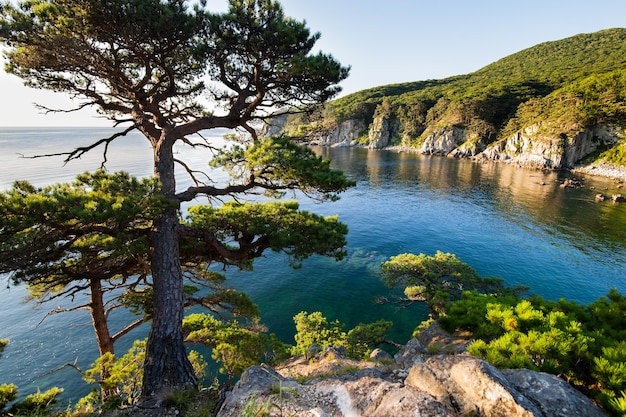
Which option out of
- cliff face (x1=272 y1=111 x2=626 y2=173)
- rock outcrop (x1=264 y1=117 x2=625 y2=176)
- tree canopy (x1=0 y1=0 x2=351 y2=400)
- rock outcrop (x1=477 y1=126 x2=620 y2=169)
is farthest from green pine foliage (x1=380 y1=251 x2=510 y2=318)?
rock outcrop (x1=477 y1=126 x2=620 y2=169)

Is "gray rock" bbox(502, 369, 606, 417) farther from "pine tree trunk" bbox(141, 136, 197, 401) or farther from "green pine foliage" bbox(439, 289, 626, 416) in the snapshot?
"pine tree trunk" bbox(141, 136, 197, 401)

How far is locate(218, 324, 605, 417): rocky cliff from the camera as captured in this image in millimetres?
3443

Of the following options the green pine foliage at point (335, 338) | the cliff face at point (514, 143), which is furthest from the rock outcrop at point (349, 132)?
the green pine foliage at point (335, 338)

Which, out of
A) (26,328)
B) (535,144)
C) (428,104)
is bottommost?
(26,328)

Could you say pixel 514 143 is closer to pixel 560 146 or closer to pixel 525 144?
pixel 525 144

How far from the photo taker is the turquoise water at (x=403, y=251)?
17.1m

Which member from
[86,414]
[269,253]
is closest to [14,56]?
[86,414]

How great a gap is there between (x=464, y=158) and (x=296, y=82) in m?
93.3

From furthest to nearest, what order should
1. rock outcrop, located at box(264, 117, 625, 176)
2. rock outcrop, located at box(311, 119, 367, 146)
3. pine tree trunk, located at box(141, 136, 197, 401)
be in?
rock outcrop, located at box(311, 119, 367, 146) → rock outcrop, located at box(264, 117, 625, 176) → pine tree trunk, located at box(141, 136, 197, 401)

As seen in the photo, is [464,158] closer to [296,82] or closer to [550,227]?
[550,227]

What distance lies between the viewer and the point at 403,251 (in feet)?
91.7

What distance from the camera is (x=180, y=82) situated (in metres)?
9.08

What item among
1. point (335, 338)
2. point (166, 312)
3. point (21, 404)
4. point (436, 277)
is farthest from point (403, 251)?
point (21, 404)

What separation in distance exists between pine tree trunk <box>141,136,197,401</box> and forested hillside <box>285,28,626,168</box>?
13.1 ft
